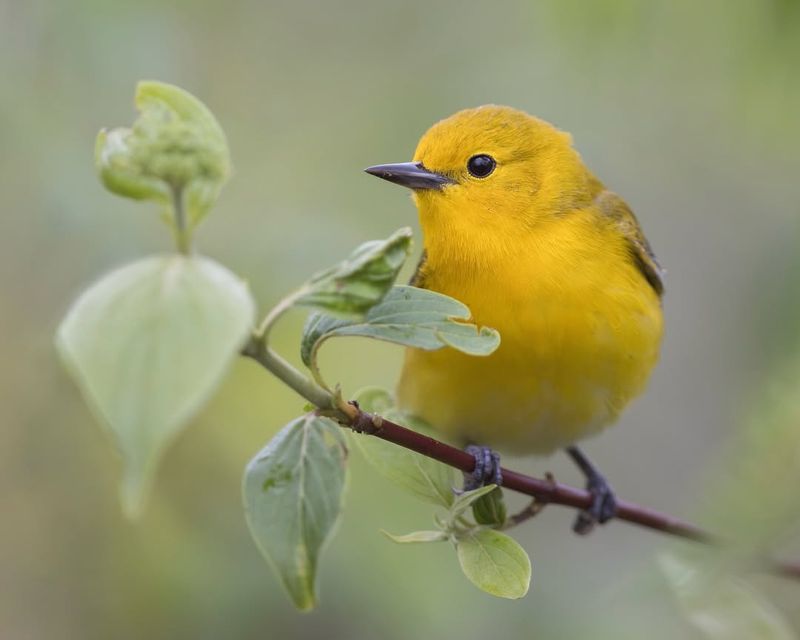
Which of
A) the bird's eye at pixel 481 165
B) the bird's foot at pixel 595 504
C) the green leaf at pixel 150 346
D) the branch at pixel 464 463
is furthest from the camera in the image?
the bird's foot at pixel 595 504

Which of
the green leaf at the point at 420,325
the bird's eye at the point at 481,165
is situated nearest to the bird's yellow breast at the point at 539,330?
the bird's eye at the point at 481,165

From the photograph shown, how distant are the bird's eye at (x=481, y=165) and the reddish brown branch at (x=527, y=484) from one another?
1.03 metres

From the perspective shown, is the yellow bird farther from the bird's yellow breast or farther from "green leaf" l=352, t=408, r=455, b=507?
"green leaf" l=352, t=408, r=455, b=507

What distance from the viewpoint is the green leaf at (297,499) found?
1396 mm

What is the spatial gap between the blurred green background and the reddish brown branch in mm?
234

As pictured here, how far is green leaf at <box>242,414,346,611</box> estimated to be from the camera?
4.58 feet

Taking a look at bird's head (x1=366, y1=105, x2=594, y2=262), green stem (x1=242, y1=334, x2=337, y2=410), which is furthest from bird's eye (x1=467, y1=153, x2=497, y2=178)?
green stem (x1=242, y1=334, x2=337, y2=410)

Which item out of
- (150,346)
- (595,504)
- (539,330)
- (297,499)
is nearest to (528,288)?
(539,330)

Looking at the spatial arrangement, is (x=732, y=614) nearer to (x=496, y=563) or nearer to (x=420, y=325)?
(x=496, y=563)

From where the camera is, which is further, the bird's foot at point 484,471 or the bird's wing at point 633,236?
the bird's wing at point 633,236

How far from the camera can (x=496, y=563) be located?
68.3 inches

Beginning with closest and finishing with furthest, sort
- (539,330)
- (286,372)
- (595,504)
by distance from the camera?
1. (286,372)
2. (539,330)
3. (595,504)

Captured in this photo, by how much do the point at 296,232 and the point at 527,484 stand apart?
1616mm

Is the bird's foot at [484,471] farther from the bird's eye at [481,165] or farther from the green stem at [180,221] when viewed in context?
the green stem at [180,221]
